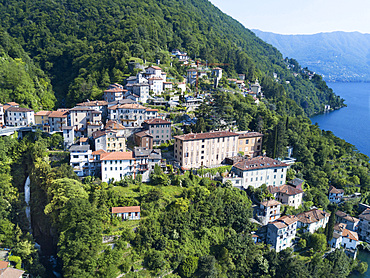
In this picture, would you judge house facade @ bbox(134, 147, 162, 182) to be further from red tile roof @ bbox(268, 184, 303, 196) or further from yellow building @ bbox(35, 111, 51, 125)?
yellow building @ bbox(35, 111, 51, 125)

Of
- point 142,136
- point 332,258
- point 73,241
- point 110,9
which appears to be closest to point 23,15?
point 110,9

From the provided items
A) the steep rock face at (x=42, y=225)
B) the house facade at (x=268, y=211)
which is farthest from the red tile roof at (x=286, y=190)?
the steep rock face at (x=42, y=225)

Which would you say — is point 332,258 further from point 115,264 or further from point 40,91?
point 40,91

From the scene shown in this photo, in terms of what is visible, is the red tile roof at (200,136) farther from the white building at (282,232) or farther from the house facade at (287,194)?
the white building at (282,232)

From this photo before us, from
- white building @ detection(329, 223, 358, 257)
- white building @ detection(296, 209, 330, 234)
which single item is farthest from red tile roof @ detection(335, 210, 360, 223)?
white building @ detection(296, 209, 330, 234)

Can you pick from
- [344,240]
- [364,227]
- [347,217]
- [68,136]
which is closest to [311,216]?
[344,240]
